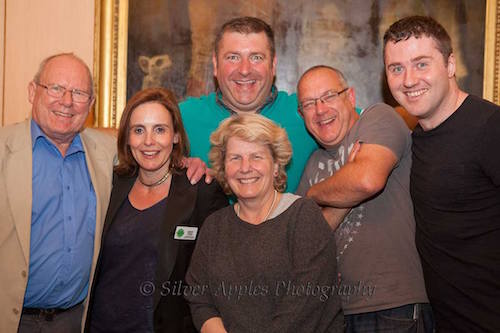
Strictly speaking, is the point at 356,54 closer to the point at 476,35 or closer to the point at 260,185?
the point at 476,35

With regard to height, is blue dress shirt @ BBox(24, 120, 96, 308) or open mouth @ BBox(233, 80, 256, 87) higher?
open mouth @ BBox(233, 80, 256, 87)

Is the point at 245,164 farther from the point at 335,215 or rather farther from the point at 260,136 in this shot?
the point at 335,215

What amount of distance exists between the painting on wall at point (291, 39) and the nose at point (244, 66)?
1265mm

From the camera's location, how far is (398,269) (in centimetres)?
260

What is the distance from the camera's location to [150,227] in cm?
278

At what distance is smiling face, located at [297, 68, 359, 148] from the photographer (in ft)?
9.71

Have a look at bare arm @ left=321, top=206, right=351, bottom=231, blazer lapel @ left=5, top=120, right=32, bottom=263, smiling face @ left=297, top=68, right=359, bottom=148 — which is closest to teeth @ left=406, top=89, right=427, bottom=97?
smiling face @ left=297, top=68, right=359, bottom=148

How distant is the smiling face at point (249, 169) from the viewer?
99.5 inches

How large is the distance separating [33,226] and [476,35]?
4.08 m

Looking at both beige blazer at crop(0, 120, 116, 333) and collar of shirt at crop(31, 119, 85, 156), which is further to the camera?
collar of shirt at crop(31, 119, 85, 156)

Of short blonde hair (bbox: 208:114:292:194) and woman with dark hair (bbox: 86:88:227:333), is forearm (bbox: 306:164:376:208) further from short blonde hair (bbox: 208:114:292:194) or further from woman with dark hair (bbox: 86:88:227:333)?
woman with dark hair (bbox: 86:88:227:333)

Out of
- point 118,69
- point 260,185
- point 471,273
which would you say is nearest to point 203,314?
point 260,185

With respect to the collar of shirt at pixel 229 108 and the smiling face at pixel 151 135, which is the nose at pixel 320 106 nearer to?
the collar of shirt at pixel 229 108

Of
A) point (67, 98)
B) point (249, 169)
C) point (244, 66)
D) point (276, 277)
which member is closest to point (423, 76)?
point (249, 169)
